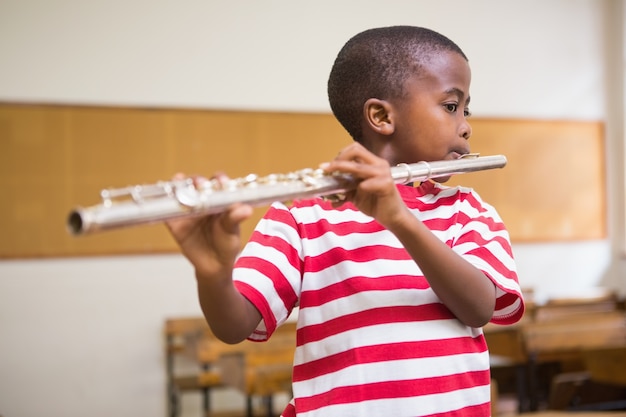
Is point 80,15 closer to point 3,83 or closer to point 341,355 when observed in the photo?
point 3,83

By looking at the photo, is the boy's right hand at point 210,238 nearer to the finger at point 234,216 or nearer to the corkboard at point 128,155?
the finger at point 234,216

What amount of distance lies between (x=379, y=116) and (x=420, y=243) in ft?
0.87

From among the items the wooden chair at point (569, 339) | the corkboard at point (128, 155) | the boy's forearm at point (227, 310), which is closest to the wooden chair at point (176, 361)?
the corkboard at point (128, 155)

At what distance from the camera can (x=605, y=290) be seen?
311 inches

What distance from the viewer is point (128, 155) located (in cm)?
630

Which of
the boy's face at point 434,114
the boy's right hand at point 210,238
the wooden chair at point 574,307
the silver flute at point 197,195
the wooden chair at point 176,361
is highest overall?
the boy's face at point 434,114

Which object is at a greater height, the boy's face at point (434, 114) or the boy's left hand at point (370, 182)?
the boy's face at point (434, 114)

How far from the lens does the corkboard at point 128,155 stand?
19.9ft

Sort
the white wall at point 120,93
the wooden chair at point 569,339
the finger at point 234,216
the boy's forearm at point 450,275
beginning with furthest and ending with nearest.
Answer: the white wall at point 120,93 < the wooden chair at point 569,339 < the boy's forearm at point 450,275 < the finger at point 234,216

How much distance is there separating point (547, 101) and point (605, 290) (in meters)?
1.91

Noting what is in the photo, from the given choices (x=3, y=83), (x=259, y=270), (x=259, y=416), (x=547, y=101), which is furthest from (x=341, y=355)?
(x=547, y=101)

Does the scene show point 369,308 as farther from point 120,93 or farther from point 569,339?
point 120,93

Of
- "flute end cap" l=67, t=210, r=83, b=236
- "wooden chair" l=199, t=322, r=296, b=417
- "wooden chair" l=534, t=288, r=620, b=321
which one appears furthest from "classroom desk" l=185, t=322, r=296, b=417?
"flute end cap" l=67, t=210, r=83, b=236

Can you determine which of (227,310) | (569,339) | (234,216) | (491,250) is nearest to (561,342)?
(569,339)
